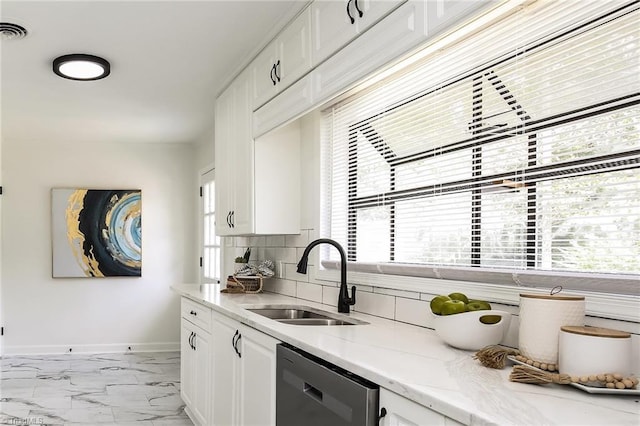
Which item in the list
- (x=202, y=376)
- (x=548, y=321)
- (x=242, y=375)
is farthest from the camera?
(x=202, y=376)

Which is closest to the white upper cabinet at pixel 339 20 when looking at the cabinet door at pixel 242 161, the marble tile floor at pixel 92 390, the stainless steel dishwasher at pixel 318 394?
the cabinet door at pixel 242 161

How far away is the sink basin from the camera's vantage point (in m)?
2.65

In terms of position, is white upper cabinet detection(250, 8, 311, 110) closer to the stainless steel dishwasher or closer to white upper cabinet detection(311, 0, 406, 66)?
white upper cabinet detection(311, 0, 406, 66)

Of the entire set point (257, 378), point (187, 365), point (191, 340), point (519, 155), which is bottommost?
point (187, 365)

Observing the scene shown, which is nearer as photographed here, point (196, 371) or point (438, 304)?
point (438, 304)

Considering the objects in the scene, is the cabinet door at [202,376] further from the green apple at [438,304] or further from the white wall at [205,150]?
the white wall at [205,150]

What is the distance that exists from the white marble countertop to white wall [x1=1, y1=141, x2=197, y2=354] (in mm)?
4680

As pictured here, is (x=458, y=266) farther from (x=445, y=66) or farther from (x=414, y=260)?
(x=445, y=66)

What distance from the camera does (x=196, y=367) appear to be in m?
3.52

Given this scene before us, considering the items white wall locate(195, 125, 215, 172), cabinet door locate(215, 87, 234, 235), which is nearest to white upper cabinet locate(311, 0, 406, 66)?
cabinet door locate(215, 87, 234, 235)

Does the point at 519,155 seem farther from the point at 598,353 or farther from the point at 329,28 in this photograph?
the point at 329,28

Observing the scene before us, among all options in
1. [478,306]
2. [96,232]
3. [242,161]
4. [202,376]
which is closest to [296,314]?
[202,376]

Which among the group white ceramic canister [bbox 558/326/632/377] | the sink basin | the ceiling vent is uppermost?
the ceiling vent

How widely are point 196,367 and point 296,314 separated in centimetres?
95
